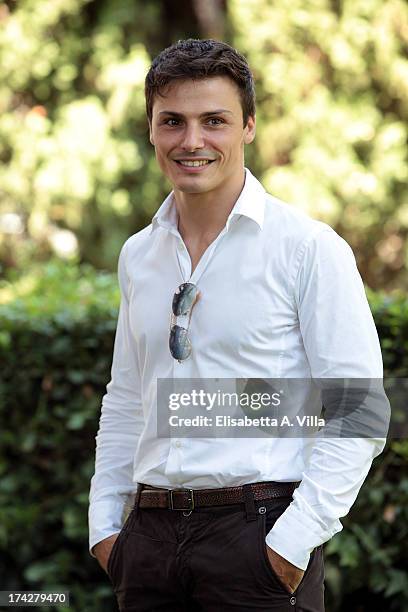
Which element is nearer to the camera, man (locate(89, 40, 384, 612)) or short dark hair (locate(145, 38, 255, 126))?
man (locate(89, 40, 384, 612))

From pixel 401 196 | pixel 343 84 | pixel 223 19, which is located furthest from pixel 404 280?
pixel 223 19

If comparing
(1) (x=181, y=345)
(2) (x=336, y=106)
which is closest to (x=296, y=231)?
(1) (x=181, y=345)

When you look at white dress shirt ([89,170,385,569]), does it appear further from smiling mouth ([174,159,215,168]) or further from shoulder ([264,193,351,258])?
smiling mouth ([174,159,215,168])

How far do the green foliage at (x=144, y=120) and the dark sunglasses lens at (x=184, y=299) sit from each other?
5461mm

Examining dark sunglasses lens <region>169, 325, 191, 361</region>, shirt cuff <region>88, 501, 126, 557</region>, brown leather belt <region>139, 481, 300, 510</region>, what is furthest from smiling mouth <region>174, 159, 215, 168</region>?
shirt cuff <region>88, 501, 126, 557</region>

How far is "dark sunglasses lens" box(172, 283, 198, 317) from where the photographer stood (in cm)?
241

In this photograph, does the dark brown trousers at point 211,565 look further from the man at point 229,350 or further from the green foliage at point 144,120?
the green foliage at point 144,120

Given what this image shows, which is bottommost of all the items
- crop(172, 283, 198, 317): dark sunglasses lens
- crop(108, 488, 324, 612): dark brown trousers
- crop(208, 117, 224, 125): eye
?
crop(108, 488, 324, 612): dark brown trousers

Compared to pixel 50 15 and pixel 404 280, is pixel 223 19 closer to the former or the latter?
pixel 50 15

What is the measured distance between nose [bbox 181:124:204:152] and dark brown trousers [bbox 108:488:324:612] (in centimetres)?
86

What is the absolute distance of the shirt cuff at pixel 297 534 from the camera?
2.19 metres

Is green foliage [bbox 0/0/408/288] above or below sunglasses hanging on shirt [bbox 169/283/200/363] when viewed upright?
above

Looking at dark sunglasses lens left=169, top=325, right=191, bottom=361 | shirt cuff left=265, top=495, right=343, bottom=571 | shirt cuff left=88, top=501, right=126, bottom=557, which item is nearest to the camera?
shirt cuff left=265, top=495, right=343, bottom=571

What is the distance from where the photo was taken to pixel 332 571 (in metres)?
3.79
